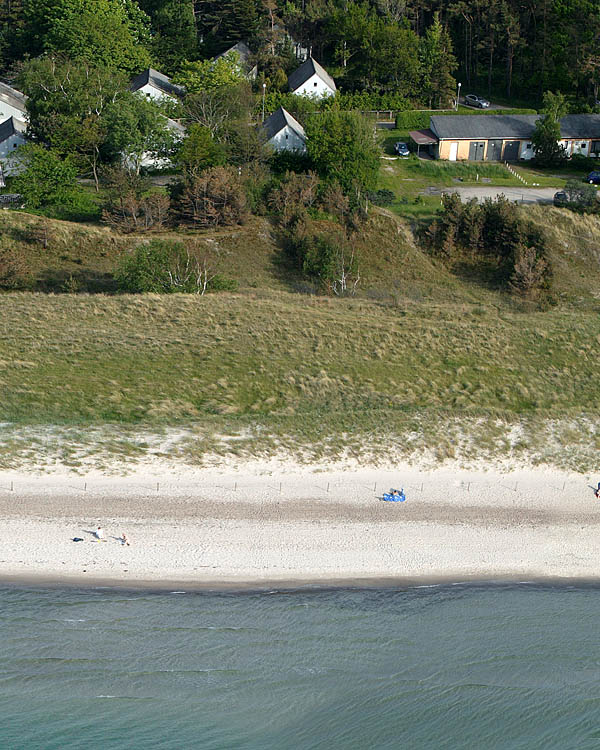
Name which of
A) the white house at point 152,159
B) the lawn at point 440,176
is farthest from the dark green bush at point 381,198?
the white house at point 152,159

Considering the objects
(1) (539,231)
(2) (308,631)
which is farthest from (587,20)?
(2) (308,631)

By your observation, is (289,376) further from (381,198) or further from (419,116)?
(419,116)

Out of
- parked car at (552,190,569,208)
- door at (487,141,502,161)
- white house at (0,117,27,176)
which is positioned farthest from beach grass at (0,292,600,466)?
door at (487,141,502,161)

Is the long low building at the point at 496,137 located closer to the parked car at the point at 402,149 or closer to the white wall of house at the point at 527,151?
the white wall of house at the point at 527,151

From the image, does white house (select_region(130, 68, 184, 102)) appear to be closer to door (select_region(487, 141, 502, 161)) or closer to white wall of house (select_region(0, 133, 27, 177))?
white wall of house (select_region(0, 133, 27, 177))

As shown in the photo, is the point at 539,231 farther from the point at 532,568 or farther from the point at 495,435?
the point at 532,568

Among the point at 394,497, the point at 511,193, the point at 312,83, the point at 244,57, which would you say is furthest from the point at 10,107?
the point at 394,497
